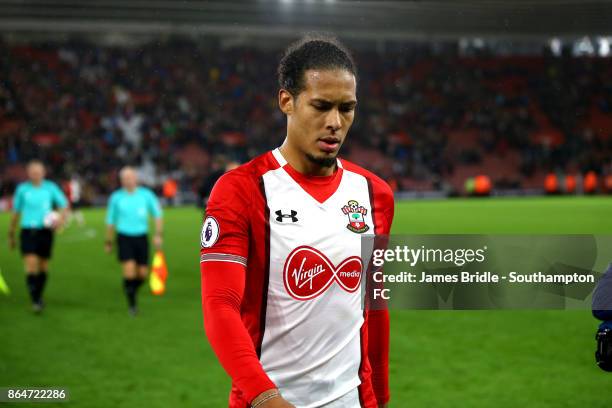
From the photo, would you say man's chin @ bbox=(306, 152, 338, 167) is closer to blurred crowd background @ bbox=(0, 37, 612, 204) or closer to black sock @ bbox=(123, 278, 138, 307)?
black sock @ bbox=(123, 278, 138, 307)

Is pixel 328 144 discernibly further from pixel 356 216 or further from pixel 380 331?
pixel 380 331

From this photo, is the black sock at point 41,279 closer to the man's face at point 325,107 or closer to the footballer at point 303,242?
the footballer at point 303,242

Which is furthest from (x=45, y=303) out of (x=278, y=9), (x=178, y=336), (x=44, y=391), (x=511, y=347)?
(x=278, y=9)

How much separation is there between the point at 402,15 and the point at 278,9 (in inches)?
250

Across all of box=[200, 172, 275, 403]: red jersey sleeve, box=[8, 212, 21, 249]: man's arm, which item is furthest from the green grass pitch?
box=[200, 172, 275, 403]: red jersey sleeve

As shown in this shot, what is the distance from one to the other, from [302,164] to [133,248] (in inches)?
341

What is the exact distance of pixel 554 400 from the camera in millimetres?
7078

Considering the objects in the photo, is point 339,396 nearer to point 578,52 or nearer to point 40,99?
point 40,99

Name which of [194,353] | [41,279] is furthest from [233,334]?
[41,279]

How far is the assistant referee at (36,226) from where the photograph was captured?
11180 millimetres

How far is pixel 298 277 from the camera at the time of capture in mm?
2562

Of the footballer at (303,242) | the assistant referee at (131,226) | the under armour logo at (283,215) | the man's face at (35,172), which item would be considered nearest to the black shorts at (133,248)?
the assistant referee at (131,226)

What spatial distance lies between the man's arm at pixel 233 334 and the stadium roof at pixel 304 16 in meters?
35.8

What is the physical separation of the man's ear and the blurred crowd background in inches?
1281
